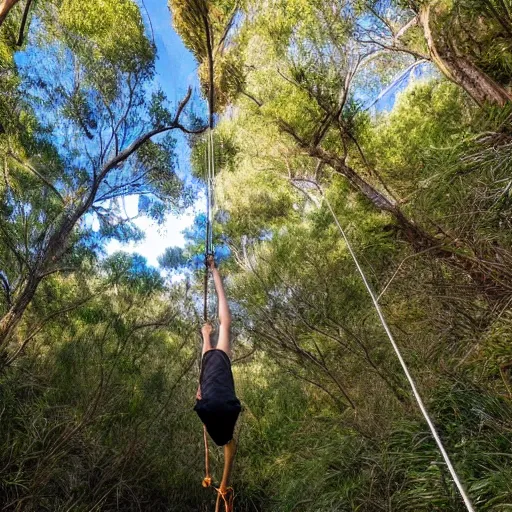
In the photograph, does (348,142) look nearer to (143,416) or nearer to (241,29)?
(241,29)

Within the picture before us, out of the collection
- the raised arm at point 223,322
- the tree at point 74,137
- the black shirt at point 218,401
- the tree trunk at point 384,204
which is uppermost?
the tree at point 74,137

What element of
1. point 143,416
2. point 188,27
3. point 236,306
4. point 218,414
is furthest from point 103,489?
point 188,27

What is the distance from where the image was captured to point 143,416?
581 cm

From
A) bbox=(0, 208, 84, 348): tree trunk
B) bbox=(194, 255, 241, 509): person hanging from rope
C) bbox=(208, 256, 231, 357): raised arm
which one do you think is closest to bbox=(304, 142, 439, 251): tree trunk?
bbox=(208, 256, 231, 357): raised arm

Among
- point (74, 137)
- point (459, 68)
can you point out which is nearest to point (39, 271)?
point (74, 137)

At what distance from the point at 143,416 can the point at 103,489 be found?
1.03 metres

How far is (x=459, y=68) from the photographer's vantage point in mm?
3125

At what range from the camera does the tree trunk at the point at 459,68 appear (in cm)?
296

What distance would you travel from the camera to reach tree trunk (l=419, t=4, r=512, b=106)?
2.96m

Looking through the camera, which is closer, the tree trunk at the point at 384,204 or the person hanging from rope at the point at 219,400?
the person hanging from rope at the point at 219,400

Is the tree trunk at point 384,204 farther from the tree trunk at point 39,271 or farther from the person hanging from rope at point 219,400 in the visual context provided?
the tree trunk at point 39,271

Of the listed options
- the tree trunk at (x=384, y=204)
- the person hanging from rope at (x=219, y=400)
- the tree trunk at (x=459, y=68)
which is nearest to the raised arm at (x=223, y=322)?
the person hanging from rope at (x=219, y=400)

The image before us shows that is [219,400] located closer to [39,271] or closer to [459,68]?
[459,68]

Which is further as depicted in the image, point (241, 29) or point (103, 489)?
point (241, 29)
